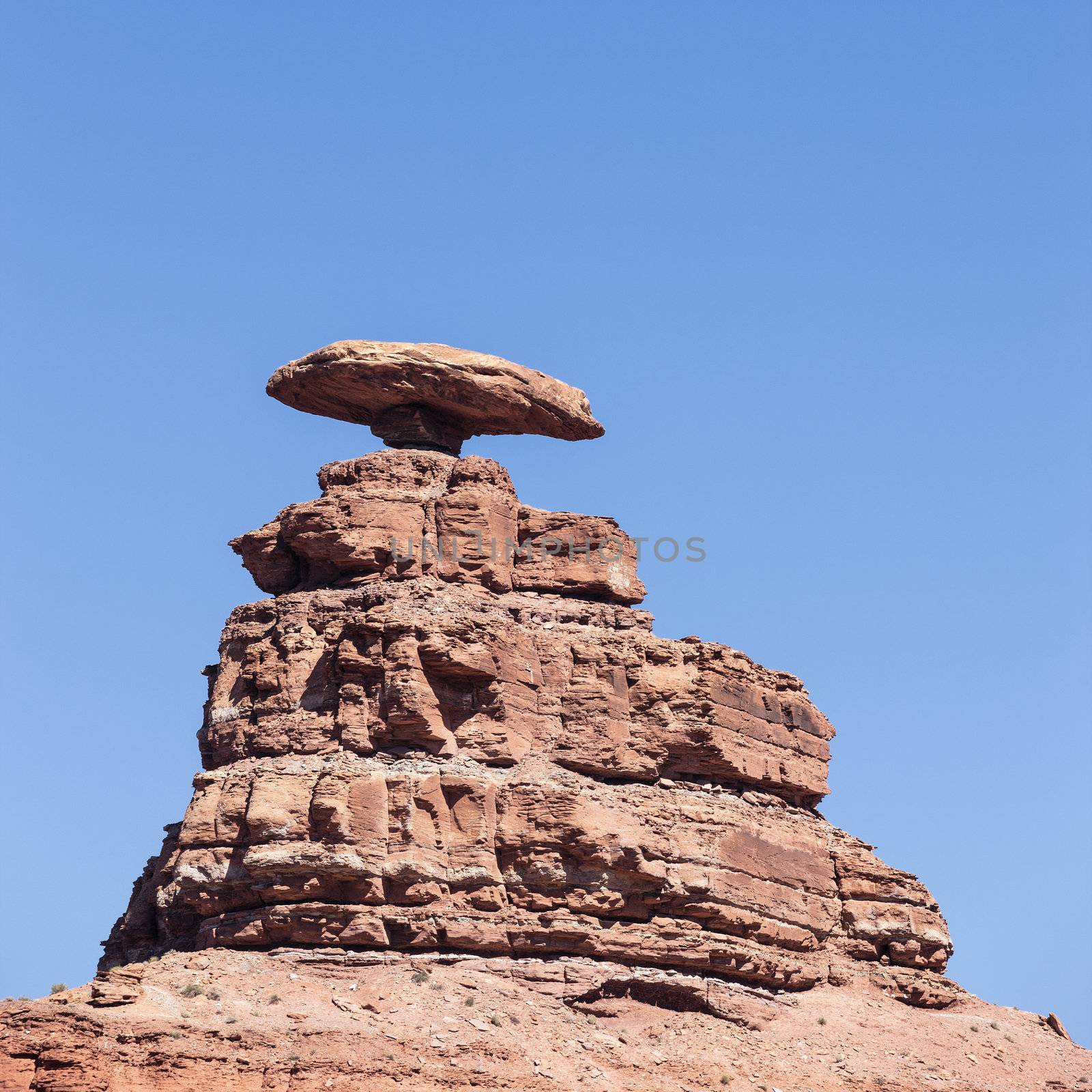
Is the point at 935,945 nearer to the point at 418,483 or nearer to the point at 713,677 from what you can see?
the point at 713,677

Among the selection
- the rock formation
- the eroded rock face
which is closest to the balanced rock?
the rock formation

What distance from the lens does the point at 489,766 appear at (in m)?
50.1

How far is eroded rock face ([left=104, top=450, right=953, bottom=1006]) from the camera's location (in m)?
48.2

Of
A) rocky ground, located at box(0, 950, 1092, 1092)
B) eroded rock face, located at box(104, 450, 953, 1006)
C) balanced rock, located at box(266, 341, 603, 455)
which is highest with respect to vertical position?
balanced rock, located at box(266, 341, 603, 455)

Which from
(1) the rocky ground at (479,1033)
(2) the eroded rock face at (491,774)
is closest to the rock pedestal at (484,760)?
(2) the eroded rock face at (491,774)

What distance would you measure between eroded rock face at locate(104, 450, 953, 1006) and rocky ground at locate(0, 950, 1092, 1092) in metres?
0.74

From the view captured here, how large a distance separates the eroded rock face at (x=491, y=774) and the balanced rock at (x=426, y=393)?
5.30 feet

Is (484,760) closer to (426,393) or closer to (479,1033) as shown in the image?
(479,1033)

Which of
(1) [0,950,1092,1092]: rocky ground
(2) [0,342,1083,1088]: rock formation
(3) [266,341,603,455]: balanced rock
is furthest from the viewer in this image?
(3) [266,341,603,455]: balanced rock

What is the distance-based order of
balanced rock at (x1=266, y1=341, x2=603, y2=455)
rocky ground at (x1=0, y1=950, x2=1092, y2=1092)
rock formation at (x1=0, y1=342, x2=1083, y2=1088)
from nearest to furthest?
rocky ground at (x1=0, y1=950, x2=1092, y2=1092)
rock formation at (x1=0, y1=342, x2=1083, y2=1088)
balanced rock at (x1=266, y1=341, x2=603, y2=455)

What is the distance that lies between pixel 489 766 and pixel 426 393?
914cm

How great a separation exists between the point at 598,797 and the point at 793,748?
22.2 ft

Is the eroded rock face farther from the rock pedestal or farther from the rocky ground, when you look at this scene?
the rocky ground

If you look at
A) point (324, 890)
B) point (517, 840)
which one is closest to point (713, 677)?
point (517, 840)
